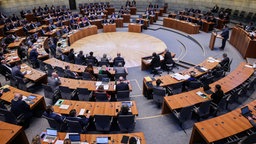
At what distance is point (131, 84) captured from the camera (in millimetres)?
11023

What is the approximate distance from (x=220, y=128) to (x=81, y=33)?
15750mm

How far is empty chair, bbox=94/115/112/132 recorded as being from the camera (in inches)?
260

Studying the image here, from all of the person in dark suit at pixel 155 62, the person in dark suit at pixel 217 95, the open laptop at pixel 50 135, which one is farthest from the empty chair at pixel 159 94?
the open laptop at pixel 50 135

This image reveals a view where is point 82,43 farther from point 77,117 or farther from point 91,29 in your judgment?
point 77,117

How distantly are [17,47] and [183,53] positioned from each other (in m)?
12.9

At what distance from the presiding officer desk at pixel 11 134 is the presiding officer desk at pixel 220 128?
5.74m

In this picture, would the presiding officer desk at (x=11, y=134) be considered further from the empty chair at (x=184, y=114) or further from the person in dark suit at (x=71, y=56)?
the person in dark suit at (x=71, y=56)

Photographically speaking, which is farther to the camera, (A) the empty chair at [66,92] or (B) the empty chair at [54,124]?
(A) the empty chair at [66,92]

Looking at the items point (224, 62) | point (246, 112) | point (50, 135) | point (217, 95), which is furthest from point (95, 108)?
point (224, 62)

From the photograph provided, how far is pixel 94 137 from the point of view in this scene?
19.6 feet

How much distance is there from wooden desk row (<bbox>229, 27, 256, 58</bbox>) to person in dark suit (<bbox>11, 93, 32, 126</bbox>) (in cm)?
1345

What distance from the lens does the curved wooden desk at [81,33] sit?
57.0 ft

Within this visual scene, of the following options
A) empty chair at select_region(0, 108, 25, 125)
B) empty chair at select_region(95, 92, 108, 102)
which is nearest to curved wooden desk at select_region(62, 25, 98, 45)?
empty chair at select_region(95, 92, 108, 102)

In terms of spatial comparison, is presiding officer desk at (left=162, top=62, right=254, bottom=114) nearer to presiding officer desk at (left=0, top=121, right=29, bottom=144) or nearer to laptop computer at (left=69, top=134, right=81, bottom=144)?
laptop computer at (left=69, top=134, right=81, bottom=144)
